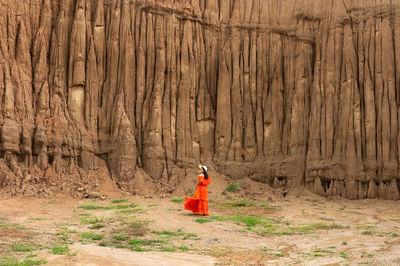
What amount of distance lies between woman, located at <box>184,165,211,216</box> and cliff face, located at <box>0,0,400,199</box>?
6540mm

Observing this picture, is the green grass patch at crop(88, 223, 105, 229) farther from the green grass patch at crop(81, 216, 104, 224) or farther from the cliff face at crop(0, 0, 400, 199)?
the cliff face at crop(0, 0, 400, 199)

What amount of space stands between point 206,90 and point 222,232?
1344cm

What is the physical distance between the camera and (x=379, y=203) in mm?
20656

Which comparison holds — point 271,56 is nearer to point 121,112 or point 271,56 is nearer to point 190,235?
point 121,112

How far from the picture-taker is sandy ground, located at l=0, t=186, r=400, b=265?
345 inches

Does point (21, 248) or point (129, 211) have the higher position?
point (21, 248)

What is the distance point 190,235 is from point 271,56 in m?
16.0

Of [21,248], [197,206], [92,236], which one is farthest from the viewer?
[197,206]

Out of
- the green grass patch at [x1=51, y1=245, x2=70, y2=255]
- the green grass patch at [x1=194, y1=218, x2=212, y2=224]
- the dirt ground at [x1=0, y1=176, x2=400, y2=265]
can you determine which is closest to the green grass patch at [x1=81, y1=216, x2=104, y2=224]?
the dirt ground at [x1=0, y1=176, x2=400, y2=265]

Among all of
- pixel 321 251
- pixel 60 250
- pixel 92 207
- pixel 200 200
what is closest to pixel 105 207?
pixel 92 207

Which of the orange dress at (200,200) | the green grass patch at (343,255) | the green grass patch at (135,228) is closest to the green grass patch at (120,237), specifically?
the green grass patch at (135,228)

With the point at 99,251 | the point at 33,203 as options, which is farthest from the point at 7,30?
the point at 99,251

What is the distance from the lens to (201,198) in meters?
15.6

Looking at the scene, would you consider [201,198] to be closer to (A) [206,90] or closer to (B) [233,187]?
(B) [233,187]
